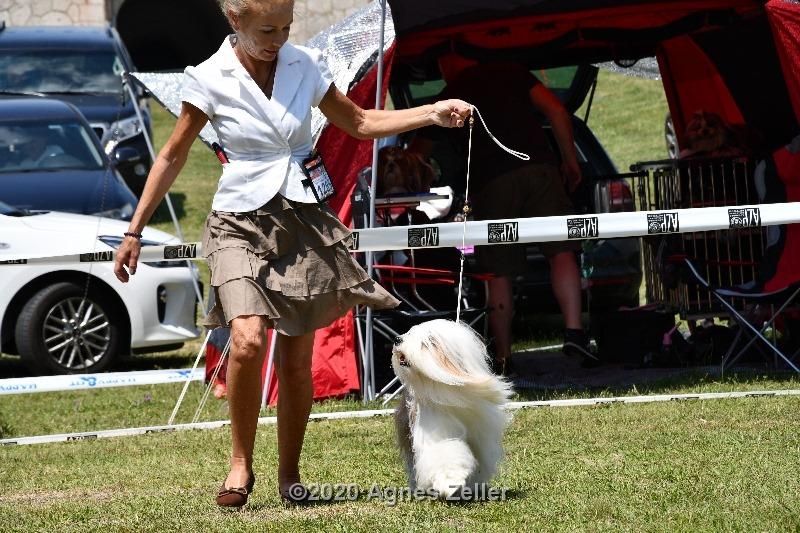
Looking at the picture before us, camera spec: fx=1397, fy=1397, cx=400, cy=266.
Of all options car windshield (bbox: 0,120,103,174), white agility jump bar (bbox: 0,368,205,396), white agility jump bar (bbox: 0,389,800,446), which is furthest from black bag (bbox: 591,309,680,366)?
car windshield (bbox: 0,120,103,174)

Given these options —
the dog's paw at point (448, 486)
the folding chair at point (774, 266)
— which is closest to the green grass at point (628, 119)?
the folding chair at point (774, 266)

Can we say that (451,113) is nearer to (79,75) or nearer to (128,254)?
(128,254)

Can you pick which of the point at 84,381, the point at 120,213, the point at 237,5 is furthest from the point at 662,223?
the point at 120,213

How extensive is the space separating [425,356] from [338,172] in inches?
140

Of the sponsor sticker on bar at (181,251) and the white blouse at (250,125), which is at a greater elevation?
the white blouse at (250,125)

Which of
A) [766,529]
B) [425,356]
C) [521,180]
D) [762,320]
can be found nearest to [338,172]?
[521,180]

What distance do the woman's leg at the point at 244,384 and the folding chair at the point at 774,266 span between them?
3.96 m

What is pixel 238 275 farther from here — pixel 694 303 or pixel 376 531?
pixel 694 303

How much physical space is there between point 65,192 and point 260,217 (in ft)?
23.1

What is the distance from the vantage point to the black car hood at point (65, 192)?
10961 millimetres

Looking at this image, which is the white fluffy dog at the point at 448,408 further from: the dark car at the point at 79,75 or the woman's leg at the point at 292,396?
the dark car at the point at 79,75

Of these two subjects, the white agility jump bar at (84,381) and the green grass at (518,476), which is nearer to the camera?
the green grass at (518,476)

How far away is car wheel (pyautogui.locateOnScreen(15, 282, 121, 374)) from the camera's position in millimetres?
8969

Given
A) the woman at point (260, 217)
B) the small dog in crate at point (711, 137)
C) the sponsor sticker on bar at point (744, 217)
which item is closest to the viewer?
the woman at point (260, 217)
